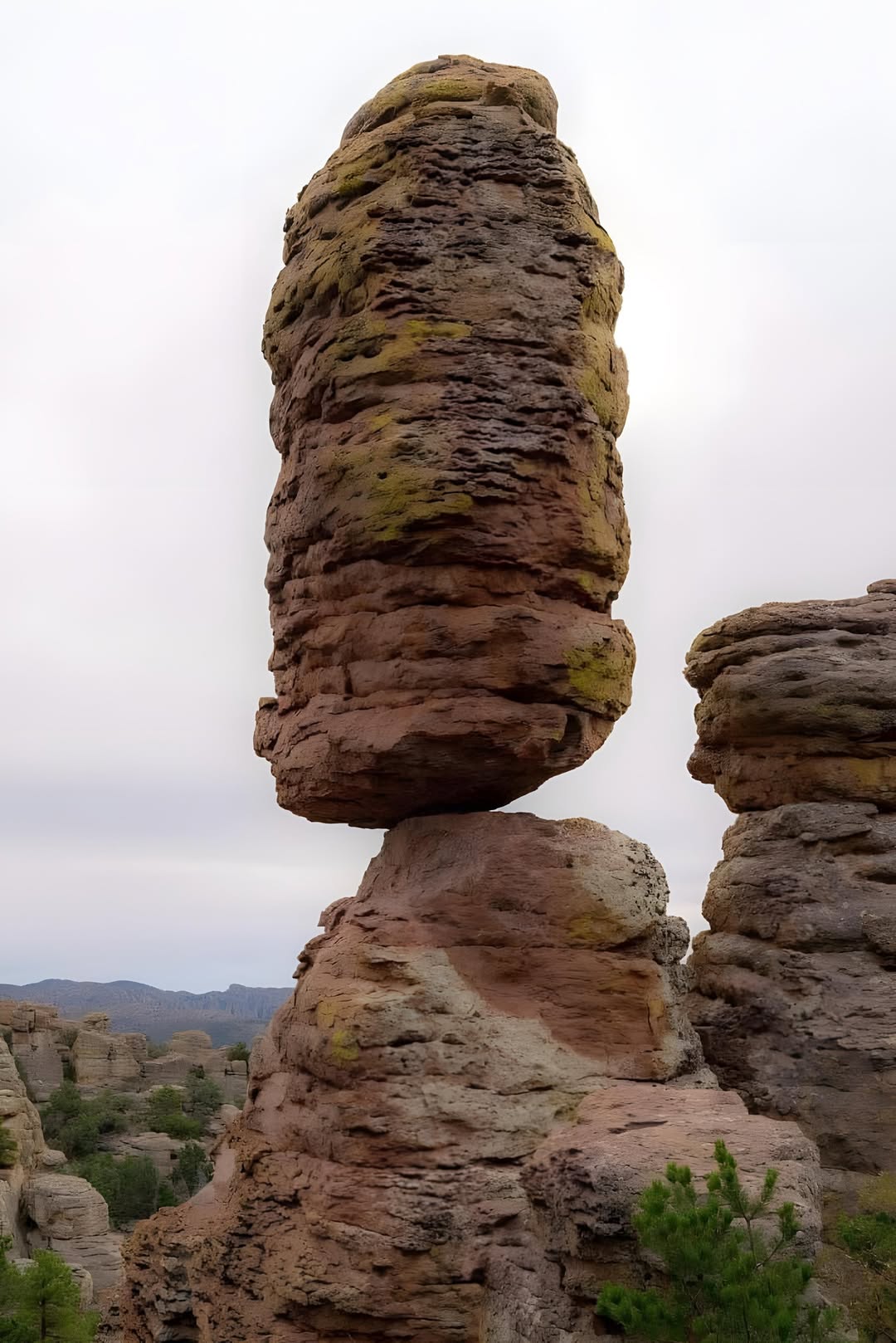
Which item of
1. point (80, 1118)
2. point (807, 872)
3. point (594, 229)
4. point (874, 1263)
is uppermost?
point (594, 229)

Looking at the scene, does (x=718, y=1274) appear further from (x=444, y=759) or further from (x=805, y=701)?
(x=805, y=701)

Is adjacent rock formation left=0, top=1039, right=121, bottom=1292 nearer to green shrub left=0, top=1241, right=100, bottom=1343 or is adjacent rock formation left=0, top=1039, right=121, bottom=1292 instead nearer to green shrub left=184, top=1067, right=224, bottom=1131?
green shrub left=0, top=1241, right=100, bottom=1343

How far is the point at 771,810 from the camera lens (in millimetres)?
13391

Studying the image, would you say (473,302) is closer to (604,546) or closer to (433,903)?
(604,546)

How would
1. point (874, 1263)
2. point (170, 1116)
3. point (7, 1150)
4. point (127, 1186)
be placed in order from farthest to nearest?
point (170, 1116) → point (127, 1186) → point (7, 1150) → point (874, 1263)

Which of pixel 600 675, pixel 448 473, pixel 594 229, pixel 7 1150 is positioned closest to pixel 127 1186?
pixel 7 1150

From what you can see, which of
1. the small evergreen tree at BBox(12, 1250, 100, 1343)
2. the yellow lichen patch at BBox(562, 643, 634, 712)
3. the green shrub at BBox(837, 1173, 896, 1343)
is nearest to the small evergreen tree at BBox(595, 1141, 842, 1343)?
the green shrub at BBox(837, 1173, 896, 1343)

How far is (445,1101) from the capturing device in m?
8.81

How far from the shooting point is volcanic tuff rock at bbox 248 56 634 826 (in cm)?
1000

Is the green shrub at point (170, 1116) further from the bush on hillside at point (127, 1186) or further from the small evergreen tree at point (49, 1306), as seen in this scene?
the small evergreen tree at point (49, 1306)

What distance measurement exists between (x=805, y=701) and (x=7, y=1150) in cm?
3038

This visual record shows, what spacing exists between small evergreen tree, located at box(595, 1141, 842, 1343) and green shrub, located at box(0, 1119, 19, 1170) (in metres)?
32.4

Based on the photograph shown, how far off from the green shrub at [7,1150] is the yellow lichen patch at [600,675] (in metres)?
30.9

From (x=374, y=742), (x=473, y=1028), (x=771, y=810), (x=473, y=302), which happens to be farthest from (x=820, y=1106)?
(x=473, y=302)
